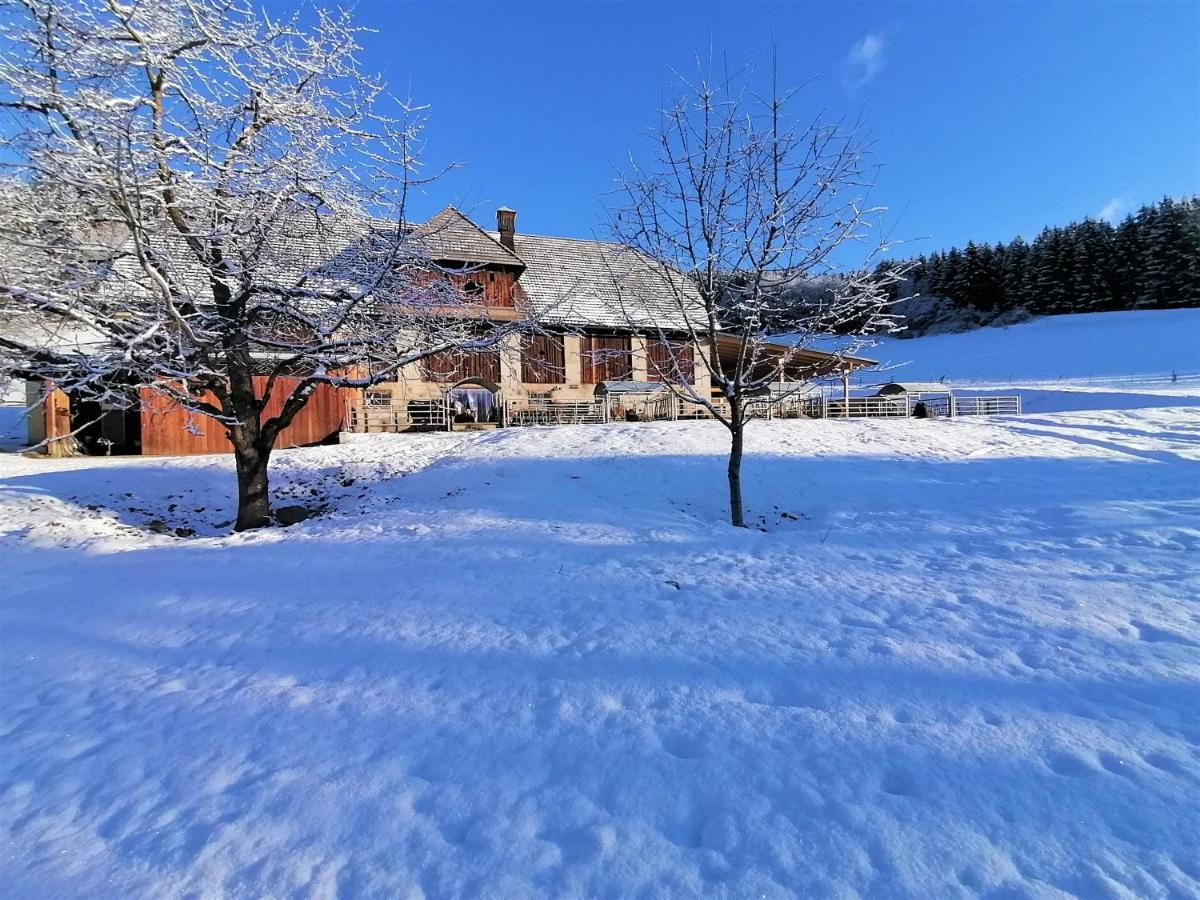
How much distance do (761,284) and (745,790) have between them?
25.0ft

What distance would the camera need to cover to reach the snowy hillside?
4072 cm

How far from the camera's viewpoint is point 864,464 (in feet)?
43.7

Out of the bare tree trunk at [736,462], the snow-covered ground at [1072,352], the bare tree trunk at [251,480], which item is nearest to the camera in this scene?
the bare tree trunk at [736,462]

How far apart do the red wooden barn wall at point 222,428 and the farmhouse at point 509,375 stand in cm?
3

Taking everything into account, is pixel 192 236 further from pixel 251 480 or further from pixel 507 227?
pixel 507 227

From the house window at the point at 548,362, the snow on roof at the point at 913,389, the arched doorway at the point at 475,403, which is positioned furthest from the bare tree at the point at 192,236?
the snow on roof at the point at 913,389

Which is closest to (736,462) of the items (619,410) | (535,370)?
(535,370)

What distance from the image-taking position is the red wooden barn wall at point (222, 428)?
16.6 metres

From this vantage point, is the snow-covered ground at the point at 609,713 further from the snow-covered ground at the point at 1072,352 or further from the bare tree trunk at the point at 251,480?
the snow-covered ground at the point at 1072,352

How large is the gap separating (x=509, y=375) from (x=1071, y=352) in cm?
5406

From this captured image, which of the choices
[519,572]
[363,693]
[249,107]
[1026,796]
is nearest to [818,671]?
[1026,796]

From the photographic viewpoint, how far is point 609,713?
10.6 ft

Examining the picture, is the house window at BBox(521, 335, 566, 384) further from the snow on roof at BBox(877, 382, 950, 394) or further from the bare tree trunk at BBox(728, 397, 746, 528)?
the bare tree trunk at BBox(728, 397, 746, 528)

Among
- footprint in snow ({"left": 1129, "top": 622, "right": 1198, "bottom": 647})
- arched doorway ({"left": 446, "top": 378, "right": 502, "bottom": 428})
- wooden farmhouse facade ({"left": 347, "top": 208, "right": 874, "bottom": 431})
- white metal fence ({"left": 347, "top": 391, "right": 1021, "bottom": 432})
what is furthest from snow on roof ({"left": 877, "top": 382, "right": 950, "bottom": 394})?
footprint in snow ({"left": 1129, "top": 622, "right": 1198, "bottom": 647})
